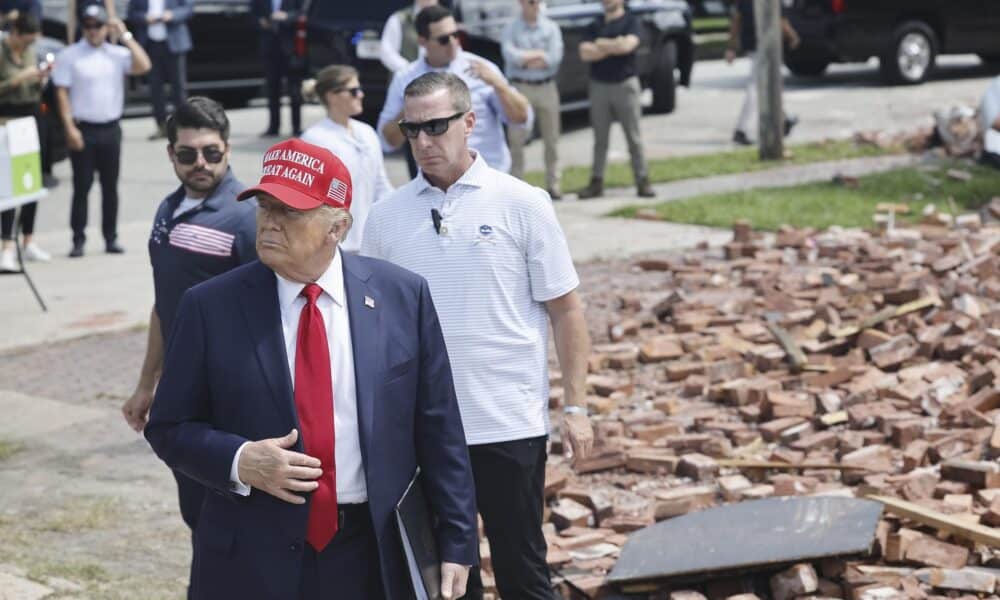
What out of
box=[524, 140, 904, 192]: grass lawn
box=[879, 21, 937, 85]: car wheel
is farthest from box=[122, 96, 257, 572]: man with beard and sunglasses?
box=[879, 21, 937, 85]: car wheel

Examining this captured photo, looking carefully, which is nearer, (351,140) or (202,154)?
(202,154)

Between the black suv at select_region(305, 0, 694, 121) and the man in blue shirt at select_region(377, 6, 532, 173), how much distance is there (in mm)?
8025

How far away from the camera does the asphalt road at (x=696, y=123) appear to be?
1728 cm

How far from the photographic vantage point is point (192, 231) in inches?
237

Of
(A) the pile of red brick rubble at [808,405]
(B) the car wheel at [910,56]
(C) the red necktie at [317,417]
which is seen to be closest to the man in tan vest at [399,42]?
(A) the pile of red brick rubble at [808,405]

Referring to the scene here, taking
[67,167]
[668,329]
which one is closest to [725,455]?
[668,329]

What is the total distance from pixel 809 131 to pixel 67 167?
8754mm

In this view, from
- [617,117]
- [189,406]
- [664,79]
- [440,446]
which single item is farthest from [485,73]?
[664,79]

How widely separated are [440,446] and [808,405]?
15.8ft

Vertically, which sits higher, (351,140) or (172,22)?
(351,140)

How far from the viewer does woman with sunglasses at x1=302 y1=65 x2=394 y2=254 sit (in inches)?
349

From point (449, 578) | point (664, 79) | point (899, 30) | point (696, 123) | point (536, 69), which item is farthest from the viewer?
point (899, 30)

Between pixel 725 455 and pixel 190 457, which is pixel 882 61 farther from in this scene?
pixel 190 457

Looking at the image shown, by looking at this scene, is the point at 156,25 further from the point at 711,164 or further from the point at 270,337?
the point at 270,337
